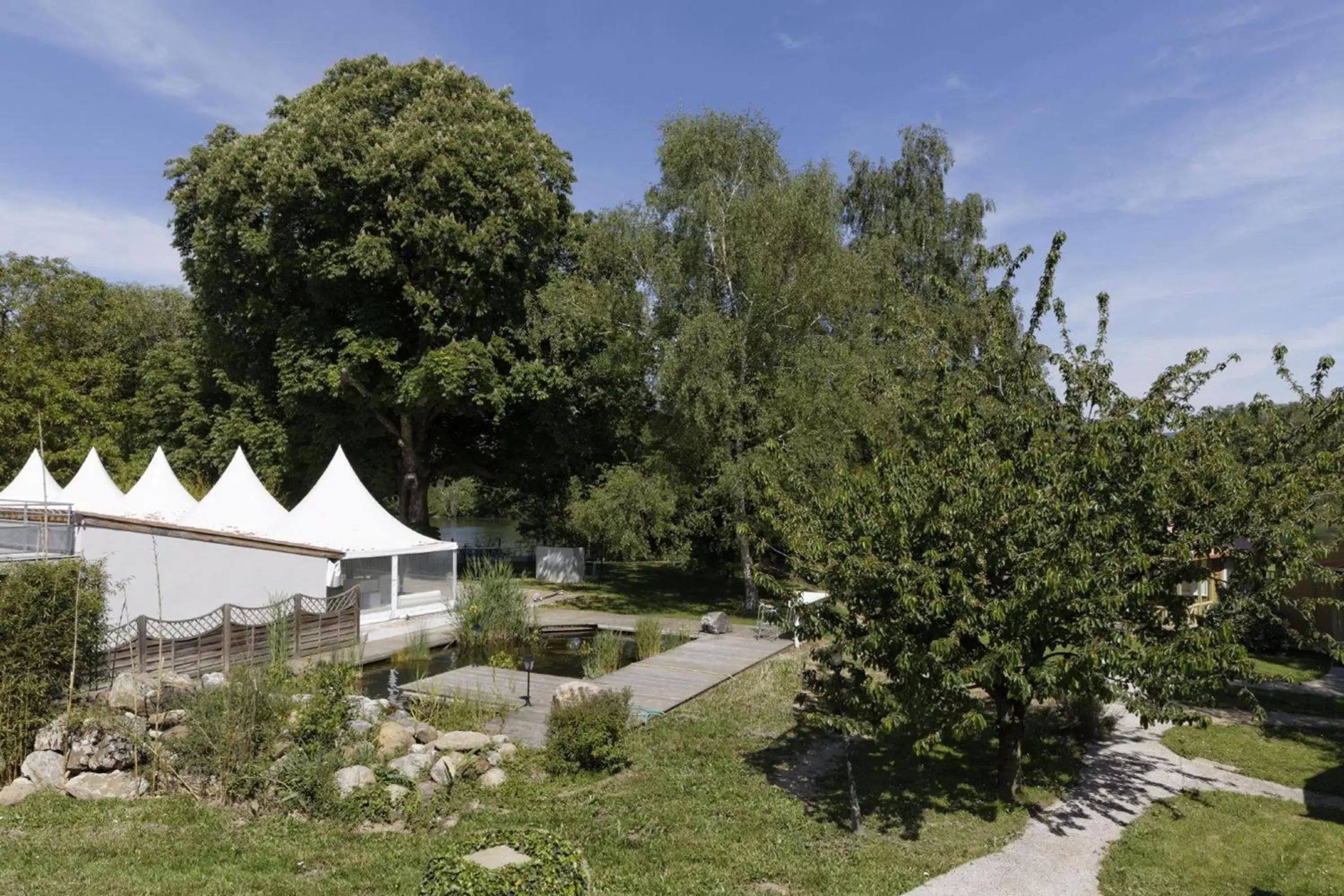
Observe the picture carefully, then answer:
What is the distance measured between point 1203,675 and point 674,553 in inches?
702

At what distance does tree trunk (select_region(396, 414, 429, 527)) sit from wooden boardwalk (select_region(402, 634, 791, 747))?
47.4ft

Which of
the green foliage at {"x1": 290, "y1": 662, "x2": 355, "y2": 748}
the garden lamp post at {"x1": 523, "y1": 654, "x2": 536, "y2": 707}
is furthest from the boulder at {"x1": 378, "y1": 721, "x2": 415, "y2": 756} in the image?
the garden lamp post at {"x1": 523, "y1": 654, "x2": 536, "y2": 707}

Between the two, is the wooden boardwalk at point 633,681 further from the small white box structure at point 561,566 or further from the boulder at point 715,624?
the small white box structure at point 561,566

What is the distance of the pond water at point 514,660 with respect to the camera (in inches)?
589

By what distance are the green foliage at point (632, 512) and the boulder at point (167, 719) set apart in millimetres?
13364

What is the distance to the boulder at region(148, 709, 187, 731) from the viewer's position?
32.3 ft

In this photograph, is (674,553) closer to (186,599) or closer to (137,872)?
(186,599)

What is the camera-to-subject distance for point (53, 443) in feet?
101

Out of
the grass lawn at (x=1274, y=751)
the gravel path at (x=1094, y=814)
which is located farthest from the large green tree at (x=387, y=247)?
the grass lawn at (x=1274, y=751)

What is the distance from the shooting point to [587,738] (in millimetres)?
9695

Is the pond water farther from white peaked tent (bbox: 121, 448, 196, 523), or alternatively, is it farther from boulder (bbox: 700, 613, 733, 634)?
white peaked tent (bbox: 121, 448, 196, 523)

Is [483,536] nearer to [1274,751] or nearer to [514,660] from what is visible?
[514,660]

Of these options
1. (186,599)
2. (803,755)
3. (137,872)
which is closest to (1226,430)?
(803,755)

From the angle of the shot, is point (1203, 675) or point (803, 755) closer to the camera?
point (1203, 675)
